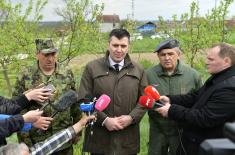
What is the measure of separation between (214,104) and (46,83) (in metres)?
1.78

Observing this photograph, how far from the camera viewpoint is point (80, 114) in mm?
4051

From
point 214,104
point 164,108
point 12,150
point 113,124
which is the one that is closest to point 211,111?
point 214,104

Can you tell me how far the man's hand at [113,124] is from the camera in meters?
3.72

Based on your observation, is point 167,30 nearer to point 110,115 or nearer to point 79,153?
point 79,153

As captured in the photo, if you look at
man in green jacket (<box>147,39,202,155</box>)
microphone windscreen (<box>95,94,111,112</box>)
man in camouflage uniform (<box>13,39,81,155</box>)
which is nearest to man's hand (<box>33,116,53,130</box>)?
man in camouflage uniform (<box>13,39,81,155</box>)

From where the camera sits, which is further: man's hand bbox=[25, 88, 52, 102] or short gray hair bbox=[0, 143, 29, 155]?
man's hand bbox=[25, 88, 52, 102]

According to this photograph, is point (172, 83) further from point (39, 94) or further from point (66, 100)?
point (39, 94)

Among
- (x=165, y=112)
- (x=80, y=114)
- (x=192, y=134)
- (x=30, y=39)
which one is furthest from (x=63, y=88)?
(x=30, y=39)

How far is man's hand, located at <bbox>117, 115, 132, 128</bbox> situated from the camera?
3.77 m

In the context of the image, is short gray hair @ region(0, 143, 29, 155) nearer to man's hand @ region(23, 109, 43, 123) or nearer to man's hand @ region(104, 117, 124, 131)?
man's hand @ region(23, 109, 43, 123)

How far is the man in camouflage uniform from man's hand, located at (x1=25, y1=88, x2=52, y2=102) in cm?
19

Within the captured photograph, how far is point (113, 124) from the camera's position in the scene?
146 inches

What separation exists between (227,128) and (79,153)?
13.6 feet

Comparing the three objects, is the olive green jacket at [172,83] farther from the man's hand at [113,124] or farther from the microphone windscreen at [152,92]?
the man's hand at [113,124]
